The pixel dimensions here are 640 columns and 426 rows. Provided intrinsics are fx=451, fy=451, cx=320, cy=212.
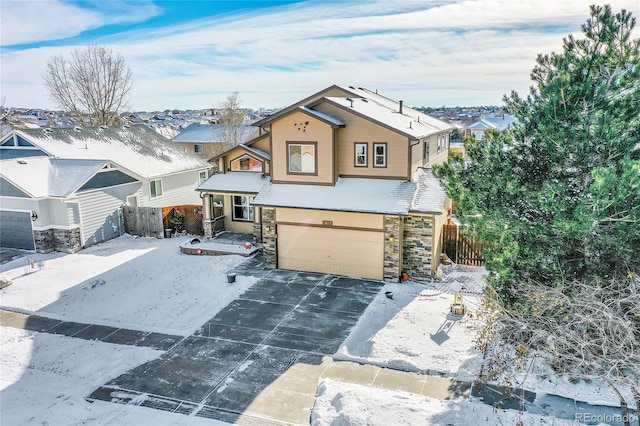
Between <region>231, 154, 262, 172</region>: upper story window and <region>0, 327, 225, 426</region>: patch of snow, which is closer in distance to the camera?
<region>0, 327, 225, 426</region>: patch of snow

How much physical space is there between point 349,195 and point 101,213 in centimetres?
1350

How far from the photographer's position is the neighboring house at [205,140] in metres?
49.1

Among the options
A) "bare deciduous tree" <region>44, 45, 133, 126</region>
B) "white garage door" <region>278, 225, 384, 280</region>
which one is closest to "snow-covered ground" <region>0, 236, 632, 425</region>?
"white garage door" <region>278, 225, 384, 280</region>

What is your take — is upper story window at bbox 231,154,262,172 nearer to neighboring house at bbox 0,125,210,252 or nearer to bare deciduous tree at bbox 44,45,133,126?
neighboring house at bbox 0,125,210,252

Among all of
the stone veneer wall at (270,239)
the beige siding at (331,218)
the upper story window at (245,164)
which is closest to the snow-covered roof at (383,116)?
the beige siding at (331,218)

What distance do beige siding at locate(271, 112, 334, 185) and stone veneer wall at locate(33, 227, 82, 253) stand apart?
1058cm

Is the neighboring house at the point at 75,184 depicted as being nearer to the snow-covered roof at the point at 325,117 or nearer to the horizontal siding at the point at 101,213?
the horizontal siding at the point at 101,213

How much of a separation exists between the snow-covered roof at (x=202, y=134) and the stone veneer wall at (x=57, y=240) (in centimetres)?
2892

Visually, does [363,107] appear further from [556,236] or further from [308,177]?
[556,236]

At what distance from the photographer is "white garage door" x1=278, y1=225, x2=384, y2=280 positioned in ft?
55.2

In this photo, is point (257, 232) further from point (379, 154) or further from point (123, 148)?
point (123, 148)

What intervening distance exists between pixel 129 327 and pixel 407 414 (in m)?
8.85

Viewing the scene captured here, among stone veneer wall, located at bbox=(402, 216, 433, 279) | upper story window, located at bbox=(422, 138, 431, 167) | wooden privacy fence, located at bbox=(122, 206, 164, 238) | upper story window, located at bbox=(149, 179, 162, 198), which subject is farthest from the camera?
upper story window, located at bbox=(149, 179, 162, 198)

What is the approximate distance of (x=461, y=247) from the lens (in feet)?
59.4
